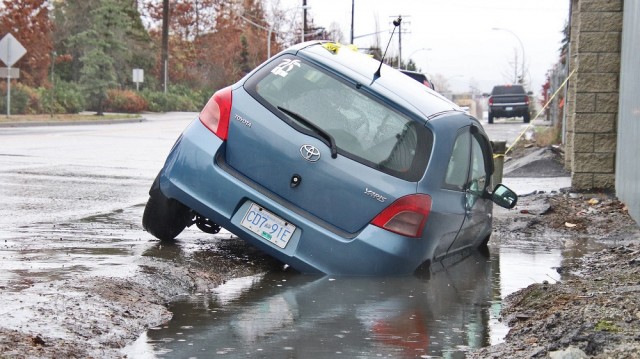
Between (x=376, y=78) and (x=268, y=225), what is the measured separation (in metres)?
1.33

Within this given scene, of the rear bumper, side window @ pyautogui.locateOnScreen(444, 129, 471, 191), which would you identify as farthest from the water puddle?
side window @ pyautogui.locateOnScreen(444, 129, 471, 191)

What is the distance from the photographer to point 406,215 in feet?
24.5

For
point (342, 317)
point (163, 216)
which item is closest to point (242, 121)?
point (163, 216)

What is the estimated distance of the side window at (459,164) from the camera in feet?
26.4

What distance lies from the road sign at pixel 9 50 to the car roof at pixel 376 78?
31106 millimetres

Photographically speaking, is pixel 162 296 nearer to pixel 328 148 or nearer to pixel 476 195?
pixel 328 148

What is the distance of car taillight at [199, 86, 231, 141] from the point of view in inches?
306

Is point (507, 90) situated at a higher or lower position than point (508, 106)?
higher

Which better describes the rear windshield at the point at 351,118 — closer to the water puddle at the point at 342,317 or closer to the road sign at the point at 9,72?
the water puddle at the point at 342,317

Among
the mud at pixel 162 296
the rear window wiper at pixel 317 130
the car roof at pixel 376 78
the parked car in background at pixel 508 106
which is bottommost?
the mud at pixel 162 296

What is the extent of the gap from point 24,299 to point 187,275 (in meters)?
1.49

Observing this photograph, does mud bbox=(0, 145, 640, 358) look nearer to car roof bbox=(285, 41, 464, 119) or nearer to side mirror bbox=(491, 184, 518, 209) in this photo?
side mirror bbox=(491, 184, 518, 209)

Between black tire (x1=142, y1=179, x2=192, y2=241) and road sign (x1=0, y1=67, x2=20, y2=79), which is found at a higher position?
road sign (x1=0, y1=67, x2=20, y2=79)

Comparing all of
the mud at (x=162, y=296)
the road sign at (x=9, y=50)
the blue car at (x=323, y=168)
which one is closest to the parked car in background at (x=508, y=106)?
the road sign at (x=9, y=50)
